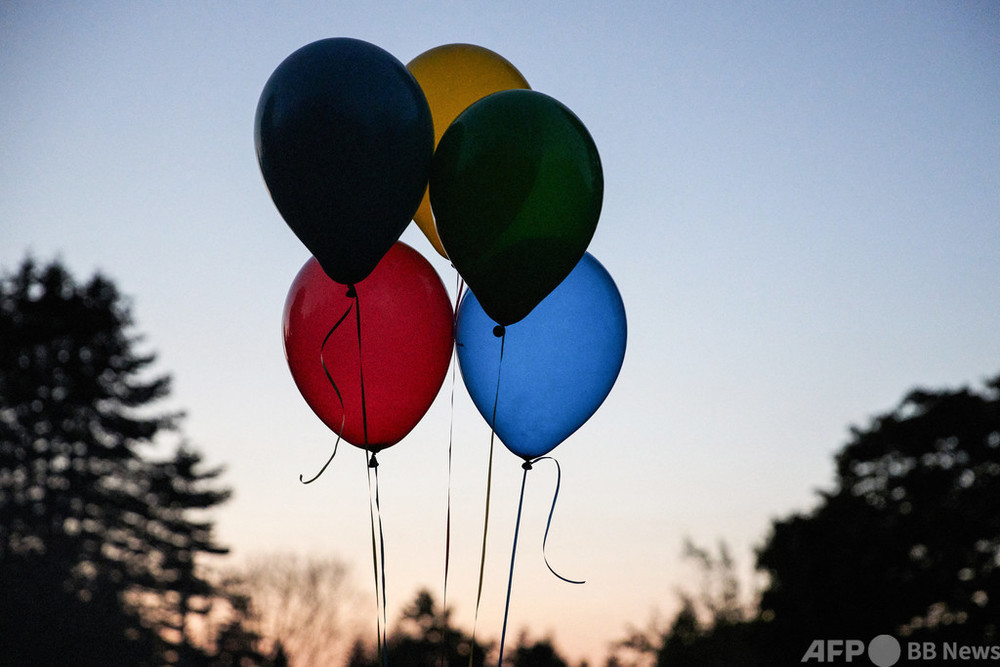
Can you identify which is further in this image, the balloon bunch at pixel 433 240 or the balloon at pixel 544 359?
the balloon at pixel 544 359

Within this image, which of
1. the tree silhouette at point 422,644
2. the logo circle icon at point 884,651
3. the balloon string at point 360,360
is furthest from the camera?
the tree silhouette at point 422,644

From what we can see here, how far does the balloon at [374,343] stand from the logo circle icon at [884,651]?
1365 cm

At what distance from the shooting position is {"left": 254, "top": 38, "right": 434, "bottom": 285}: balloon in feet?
8.27

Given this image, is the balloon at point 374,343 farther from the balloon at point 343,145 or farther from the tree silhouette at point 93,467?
the tree silhouette at point 93,467

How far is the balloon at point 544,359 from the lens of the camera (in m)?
3.14

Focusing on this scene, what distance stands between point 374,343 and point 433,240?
542mm

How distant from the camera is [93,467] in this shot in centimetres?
1908

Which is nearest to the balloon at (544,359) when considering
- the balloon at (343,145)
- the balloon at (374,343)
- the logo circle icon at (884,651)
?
the balloon at (374,343)

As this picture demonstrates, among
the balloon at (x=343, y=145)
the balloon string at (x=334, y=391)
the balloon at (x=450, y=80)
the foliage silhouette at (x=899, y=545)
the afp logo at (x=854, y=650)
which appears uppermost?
the foliage silhouette at (x=899, y=545)

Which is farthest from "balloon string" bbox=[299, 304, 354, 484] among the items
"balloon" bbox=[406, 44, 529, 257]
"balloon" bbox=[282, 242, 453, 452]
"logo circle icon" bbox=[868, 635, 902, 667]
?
"logo circle icon" bbox=[868, 635, 902, 667]

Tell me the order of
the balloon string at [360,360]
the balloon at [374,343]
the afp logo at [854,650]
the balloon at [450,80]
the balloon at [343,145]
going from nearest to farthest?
the balloon at [343,145], the balloon string at [360,360], the balloon at [374,343], the balloon at [450,80], the afp logo at [854,650]

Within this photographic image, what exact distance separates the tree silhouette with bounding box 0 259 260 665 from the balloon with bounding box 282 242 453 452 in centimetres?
1447

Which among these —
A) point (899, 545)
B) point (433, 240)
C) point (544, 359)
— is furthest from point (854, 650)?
point (433, 240)

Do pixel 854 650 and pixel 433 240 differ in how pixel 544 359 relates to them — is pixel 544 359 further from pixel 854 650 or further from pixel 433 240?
pixel 854 650
